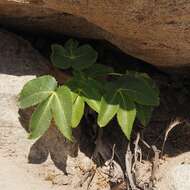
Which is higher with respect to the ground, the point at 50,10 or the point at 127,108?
the point at 50,10

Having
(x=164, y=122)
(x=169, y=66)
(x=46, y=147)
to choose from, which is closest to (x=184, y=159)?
(x=164, y=122)

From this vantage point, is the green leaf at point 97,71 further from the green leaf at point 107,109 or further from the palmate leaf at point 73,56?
the green leaf at point 107,109

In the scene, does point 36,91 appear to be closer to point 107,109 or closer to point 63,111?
point 63,111

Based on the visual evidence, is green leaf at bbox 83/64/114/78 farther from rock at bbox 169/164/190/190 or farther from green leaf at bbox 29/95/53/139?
rock at bbox 169/164/190/190

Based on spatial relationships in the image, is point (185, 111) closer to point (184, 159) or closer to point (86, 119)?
point (184, 159)

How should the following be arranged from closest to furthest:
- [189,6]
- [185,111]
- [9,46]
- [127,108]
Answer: [189,6] < [127,108] < [9,46] < [185,111]

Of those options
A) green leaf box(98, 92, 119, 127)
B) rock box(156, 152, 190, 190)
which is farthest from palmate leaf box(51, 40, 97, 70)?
rock box(156, 152, 190, 190)
